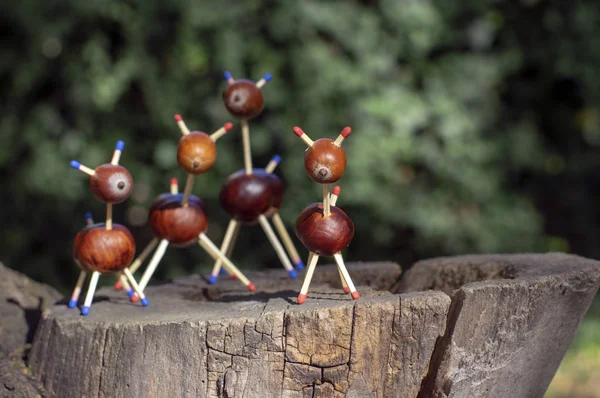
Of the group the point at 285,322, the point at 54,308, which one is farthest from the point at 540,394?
the point at 54,308

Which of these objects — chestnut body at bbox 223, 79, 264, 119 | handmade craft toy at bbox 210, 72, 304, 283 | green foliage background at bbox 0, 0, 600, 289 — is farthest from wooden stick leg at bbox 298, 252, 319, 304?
green foliage background at bbox 0, 0, 600, 289

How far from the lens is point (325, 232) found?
195 centimetres

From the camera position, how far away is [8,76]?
3.88 metres

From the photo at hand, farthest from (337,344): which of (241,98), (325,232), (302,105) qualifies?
(302,105)

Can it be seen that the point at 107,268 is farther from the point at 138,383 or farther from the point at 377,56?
the point at 377,56

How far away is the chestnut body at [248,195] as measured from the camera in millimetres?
2420

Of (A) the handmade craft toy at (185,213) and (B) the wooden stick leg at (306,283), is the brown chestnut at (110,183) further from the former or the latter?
(B) the wooden stick leg at (306,283)

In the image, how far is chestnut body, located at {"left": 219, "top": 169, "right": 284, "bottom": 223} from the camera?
2.42 metres

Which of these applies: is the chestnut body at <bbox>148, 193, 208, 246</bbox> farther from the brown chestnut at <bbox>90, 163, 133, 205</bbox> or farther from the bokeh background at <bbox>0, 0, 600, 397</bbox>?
the bokeh background at <bbox>0, 0, 600, 397</bbox>

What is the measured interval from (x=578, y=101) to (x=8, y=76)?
3291 mm

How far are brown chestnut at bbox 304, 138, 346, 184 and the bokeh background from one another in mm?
1686

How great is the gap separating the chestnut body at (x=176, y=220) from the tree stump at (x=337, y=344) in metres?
0.28

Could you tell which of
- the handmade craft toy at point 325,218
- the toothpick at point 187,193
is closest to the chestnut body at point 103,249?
the toothpick at point 187,193

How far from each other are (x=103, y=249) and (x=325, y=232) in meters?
0.68
